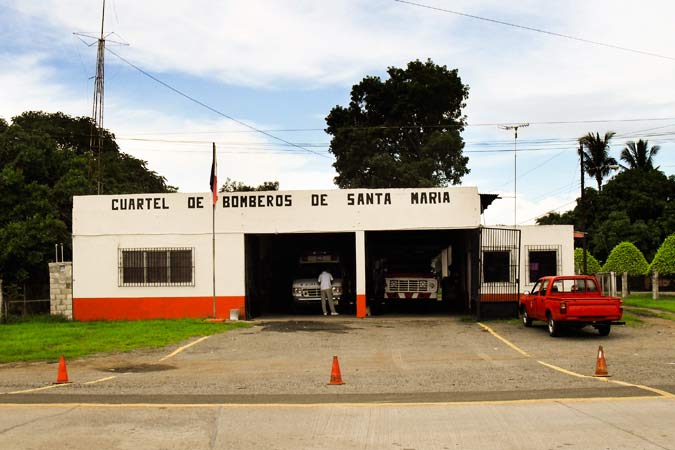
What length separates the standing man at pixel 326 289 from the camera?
26.9 m

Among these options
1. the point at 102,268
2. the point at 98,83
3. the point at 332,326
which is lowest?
the point at 332,326

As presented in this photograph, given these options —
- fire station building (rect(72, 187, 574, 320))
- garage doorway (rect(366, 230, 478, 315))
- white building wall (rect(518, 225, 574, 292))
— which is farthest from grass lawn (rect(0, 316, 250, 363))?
white building wall (rect(518, 225, 574, 292))

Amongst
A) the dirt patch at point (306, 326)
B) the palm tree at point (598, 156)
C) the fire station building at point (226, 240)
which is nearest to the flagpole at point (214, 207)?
the fire station building at point (226, 240)

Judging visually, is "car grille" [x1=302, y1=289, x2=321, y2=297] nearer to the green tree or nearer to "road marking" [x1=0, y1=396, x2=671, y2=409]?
"road marking" [x1=0, y1=396, x2=671, y2=409]

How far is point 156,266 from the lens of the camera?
2630cm

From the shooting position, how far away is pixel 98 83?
32.8 m

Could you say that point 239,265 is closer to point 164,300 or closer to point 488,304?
point 164,300

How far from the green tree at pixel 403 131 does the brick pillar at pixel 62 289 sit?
31506 mm

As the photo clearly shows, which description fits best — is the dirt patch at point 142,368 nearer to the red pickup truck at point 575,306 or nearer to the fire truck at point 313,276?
the red pickup truck at point 575,306

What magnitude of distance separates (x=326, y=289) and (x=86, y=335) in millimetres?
9486

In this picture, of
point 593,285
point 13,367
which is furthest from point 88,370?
point 593,285

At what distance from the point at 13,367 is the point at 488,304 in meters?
15.3

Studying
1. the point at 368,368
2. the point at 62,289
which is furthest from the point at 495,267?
the point at 62,289

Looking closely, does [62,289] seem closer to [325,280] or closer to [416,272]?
[325,280]
